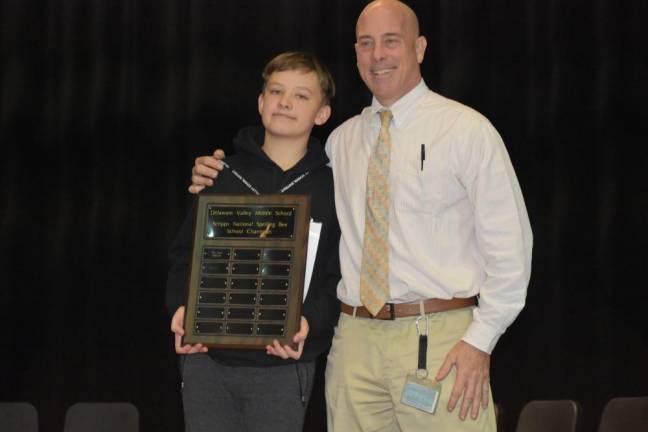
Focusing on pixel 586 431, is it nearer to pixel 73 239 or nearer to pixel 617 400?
pixel 617 400

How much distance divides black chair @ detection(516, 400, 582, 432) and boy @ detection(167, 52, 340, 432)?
5.15 feet

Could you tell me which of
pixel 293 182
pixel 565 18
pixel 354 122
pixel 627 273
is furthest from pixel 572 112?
pixel 293 182

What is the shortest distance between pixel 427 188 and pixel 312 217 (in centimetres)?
40

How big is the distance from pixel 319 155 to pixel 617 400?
2012mm

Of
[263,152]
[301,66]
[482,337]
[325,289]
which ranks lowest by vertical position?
[482,337]


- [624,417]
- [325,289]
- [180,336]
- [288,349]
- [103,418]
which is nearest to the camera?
[288,349]

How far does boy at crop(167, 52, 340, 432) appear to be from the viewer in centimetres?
262

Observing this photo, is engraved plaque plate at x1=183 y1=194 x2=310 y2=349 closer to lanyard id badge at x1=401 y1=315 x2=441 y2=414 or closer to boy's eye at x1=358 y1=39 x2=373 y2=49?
lanyard id badge at x1=401 y1=315 x2=441 y2=414

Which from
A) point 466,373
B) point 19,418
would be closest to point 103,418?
point 19,418

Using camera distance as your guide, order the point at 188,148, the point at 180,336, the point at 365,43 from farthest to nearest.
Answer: the point at 188,148, the point at 365,43, the point at 180,336

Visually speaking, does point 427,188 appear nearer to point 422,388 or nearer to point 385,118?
point 385,118

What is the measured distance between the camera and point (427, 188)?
2746 millimetres

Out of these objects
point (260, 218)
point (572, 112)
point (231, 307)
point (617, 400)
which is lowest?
point (617, 400)

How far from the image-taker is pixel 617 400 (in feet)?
12.8
